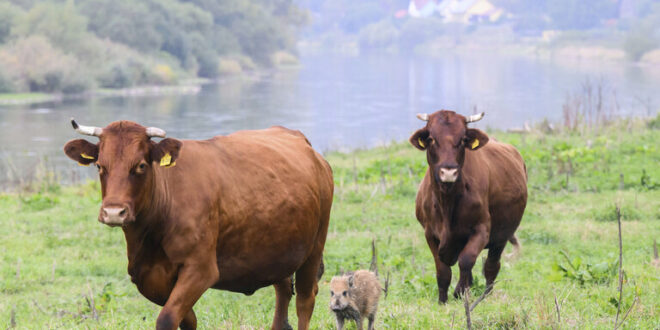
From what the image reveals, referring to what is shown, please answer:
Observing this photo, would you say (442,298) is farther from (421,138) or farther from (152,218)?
(152,218)

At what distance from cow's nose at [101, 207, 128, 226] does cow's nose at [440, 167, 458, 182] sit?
309cm

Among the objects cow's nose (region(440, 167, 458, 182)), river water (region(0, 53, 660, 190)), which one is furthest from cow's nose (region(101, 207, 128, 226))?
river water (region(0, 53, 660, 190))

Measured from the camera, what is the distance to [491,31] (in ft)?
567

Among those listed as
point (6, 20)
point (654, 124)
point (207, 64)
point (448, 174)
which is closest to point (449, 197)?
point (448, 174)

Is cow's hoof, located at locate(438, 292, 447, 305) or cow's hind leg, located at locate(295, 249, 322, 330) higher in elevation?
cow's hind leg, located at locate(295, 249, 322, 330)

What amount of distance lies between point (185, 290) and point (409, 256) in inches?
235

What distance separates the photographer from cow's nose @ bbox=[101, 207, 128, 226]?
4.49 m

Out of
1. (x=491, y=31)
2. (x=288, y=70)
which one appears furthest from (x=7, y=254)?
(x=491, y=31)

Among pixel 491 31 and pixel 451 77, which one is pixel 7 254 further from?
pixel 491 31

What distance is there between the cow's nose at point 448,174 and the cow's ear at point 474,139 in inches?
15.9

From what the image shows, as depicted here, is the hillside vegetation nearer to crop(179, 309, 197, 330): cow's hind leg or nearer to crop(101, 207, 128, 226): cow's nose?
crop(179, 309, 197, 330): cow's hind leg

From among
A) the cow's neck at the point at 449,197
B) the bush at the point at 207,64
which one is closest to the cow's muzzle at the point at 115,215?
the cow's neck at the point at 449,197

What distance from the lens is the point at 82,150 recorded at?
494 cm

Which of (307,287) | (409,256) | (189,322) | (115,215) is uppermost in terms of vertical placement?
(115,215)
